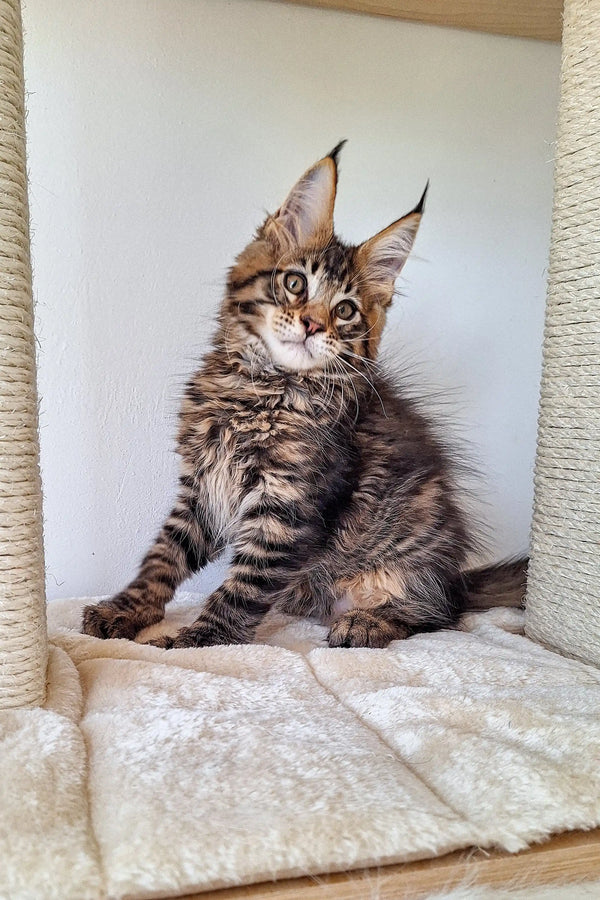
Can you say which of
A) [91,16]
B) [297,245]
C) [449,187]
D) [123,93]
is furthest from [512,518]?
[91,16]

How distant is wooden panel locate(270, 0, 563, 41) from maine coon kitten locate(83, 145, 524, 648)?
612mm

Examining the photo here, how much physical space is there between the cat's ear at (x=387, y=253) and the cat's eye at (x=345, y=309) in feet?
0.30

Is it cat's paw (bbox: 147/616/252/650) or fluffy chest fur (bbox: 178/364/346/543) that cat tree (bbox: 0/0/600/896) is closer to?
cat's paw (bbox: 147/616/252/650)

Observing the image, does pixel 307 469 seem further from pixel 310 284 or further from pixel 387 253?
pixel 387 253

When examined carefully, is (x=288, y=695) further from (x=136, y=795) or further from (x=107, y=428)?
(x=107, y=428)

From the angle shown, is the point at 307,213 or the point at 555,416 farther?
the point at 307,213

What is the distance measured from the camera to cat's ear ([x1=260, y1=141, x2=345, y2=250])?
1356 millimetres

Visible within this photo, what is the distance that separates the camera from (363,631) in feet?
4.40

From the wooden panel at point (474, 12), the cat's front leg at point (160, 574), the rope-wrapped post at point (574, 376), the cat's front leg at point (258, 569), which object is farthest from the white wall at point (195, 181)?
the rope-wrapped post at point (574, 376)

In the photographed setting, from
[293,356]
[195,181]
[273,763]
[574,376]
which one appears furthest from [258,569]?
[195,181]

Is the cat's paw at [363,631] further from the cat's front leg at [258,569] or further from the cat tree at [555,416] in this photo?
the cat tree at [555,416]

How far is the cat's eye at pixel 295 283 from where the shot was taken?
4.50 feet

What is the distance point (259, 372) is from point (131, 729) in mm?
742

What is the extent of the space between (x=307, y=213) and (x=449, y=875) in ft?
3.83
